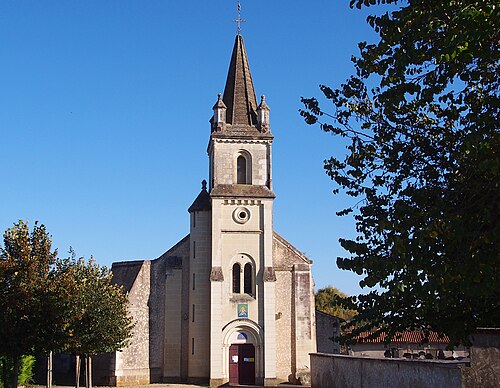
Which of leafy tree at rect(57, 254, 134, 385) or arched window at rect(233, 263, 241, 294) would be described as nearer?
leafy tree at rect(57, 254, 134, 385)

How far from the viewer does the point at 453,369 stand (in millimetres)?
15133

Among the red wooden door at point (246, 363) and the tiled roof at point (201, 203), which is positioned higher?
the tiled roof at point (201, 203)

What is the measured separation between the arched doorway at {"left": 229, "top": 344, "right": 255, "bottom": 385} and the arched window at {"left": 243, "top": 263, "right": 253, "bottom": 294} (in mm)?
3027

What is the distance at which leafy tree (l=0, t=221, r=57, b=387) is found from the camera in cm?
2116

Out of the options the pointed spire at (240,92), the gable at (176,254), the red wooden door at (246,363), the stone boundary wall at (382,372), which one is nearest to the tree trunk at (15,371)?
the stone boundary wall at (382,372)

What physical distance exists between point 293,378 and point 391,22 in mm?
29301

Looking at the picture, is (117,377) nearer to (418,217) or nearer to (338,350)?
(338,350)

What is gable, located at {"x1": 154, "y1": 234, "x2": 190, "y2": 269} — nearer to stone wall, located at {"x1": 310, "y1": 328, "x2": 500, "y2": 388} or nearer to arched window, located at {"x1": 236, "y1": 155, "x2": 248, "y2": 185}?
arched window, located at {"x1": 236, "y1": 155, "x2": 248, "y2": 185}

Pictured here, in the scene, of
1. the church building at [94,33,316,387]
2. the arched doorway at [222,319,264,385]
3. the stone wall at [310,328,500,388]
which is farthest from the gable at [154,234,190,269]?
the stone wall at [310,328,500,388]

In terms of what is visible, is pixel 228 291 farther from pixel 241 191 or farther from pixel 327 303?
pixel 327 303

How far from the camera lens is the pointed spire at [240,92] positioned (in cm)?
3962

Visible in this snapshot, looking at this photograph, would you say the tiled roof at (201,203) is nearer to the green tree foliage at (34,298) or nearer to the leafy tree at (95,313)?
the leafy tree at (95,313)

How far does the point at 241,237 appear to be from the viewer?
3766 centimetres

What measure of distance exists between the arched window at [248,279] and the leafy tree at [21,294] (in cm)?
1605
